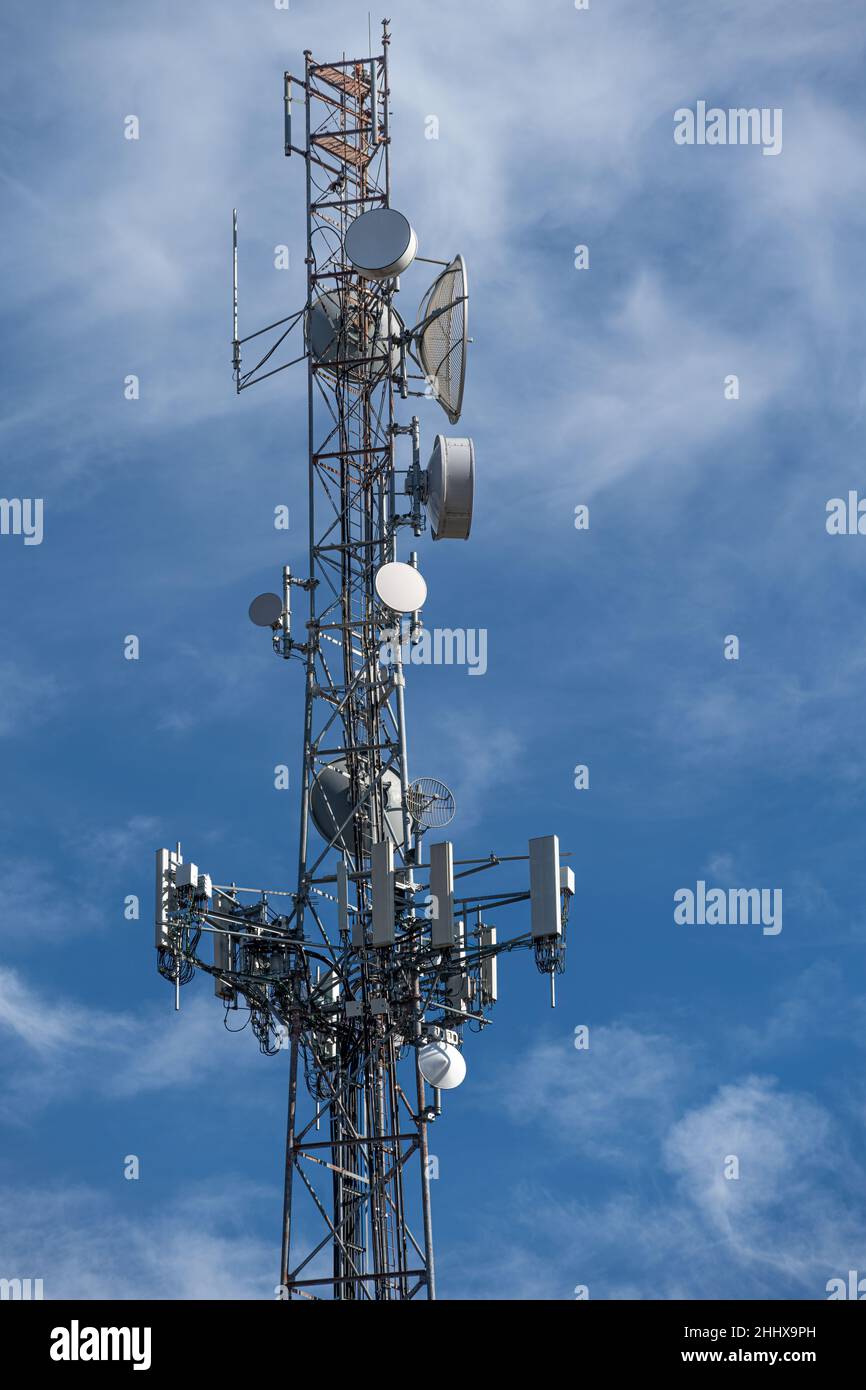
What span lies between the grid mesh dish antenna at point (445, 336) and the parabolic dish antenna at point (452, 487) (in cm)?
132

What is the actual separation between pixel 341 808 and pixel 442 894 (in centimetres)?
538

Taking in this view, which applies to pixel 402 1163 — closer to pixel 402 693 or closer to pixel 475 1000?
pixel 475 1000

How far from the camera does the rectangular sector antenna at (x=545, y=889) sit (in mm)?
41438

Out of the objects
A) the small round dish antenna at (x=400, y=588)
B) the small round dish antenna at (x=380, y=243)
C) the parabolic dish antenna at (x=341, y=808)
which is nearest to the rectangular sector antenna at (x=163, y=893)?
the parabolic dish antenna at (x=341, y=808)

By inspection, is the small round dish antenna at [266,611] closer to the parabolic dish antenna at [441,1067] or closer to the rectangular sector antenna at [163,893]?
the rectangular sector antenna at [163,893]

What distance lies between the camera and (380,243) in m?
46.9

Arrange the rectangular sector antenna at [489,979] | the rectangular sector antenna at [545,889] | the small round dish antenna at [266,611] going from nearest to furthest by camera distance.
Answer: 1. the rectangular sector antenna at [545,889]
2. the rectangular sector antenna at [489,979]
3. the small round dish antenna at [266,611]

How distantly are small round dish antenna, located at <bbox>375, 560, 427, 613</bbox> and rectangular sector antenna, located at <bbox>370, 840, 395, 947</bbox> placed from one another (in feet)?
17.1

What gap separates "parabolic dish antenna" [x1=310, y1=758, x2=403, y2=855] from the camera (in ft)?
153
